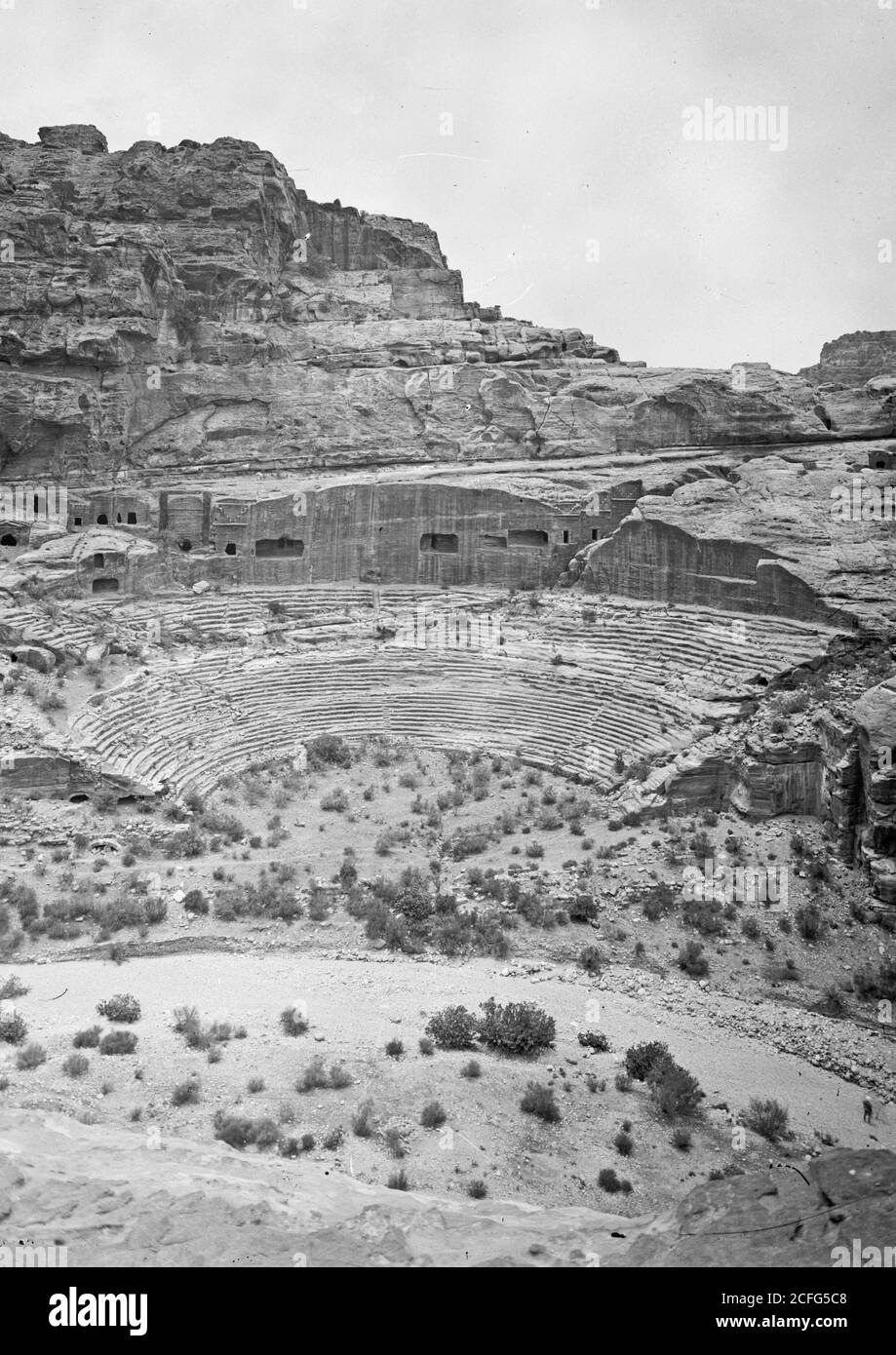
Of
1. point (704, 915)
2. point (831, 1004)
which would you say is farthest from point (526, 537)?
point (831, 1004)

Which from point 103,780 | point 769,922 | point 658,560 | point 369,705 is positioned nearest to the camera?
point 769,922

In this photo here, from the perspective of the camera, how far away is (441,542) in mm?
29625

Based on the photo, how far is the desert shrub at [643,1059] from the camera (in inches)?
435

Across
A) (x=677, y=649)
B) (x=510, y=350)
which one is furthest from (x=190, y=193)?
(x=677, y=649)

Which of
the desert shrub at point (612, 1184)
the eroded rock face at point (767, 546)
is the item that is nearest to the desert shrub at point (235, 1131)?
the desert shrub at point (612, 1184)

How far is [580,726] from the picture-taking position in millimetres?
21875

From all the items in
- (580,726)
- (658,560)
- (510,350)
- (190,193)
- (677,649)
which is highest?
(190,193)

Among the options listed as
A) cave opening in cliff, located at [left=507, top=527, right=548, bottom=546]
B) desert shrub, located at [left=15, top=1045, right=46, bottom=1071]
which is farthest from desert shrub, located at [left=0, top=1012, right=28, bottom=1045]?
cave opening in cliff, located at [left=507, top=527, right=548, bottom=546]

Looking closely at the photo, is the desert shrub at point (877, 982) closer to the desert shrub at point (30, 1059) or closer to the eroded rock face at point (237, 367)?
the desert shrub at point (30, 1059)

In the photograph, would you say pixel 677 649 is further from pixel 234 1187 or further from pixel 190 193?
pixel 190 193

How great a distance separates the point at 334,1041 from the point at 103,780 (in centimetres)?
933

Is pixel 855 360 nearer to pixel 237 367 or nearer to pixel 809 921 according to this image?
pixel 237 367

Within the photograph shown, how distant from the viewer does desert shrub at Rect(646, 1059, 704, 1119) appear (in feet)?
33.9

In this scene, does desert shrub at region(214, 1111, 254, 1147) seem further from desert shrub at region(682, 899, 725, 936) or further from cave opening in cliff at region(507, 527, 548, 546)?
cave opening in cliff at region(507, 527, 548, 546)
